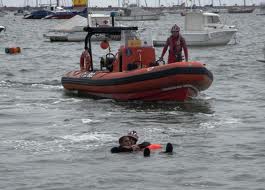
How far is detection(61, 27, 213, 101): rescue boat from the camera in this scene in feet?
73.7

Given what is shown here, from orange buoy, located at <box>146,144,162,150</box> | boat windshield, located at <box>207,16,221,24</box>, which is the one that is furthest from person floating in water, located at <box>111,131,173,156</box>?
boat windshield, located at <box>207,16,221,24</box>

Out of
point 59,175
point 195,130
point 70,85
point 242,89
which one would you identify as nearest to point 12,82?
point 70,85

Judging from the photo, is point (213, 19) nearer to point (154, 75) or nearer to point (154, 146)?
point (154, 75)

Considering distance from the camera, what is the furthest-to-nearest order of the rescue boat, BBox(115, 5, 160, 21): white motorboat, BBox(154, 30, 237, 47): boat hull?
BBox(115, 5, 160, 21): white motorboat → BBox(154, 30, 237, 47): boat hull → the rescue boat

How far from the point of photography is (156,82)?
22.8 meters

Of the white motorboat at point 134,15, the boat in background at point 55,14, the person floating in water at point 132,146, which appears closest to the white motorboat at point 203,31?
the person floating in water at point 132,146

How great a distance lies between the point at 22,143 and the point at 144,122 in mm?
3567

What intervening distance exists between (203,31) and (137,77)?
88.1 feet

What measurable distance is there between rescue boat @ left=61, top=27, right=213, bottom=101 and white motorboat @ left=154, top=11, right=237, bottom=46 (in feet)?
75.2

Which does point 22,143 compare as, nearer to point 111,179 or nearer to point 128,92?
point 111,179

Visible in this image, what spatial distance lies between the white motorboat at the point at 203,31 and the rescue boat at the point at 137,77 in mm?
22929

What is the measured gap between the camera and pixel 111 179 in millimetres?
Answer: 14508

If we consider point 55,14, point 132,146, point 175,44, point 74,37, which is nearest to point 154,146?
point 132,146

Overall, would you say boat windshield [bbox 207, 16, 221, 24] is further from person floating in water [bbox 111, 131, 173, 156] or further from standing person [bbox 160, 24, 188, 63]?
person floating in water [bbox 111, 131, 173, 156]
